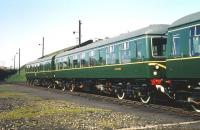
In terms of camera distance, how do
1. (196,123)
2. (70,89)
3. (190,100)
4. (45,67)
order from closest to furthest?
(196,123), (190,100), (70,89), (45,67)

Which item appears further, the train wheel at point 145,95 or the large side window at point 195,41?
the train wheel at point 145,95

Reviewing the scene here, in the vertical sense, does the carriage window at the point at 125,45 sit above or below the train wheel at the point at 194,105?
above

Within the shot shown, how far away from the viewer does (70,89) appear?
3869 centimetres

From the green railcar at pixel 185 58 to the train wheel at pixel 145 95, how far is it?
291 centimetres

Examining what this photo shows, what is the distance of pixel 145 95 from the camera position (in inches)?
886

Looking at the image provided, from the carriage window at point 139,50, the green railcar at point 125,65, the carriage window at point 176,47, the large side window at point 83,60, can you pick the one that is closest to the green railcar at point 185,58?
the carriage window at point 176,47

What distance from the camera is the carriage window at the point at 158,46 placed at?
69.3 ft

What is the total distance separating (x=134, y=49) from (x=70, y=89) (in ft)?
56.0

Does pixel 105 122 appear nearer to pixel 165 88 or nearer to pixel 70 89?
pixel 165 88

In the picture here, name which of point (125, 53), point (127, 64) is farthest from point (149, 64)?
point (125, 53)

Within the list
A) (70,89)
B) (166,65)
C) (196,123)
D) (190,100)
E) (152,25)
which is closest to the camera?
(196,123)

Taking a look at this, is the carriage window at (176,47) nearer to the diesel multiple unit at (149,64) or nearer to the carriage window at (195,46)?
the diesel multiple unit at (149,64)

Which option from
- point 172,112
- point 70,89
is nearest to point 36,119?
point 172,112

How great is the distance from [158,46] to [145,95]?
2.98 m
